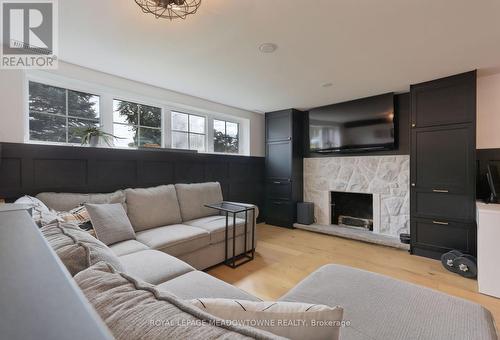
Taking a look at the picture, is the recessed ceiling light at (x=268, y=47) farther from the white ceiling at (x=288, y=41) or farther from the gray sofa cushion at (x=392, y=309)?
the gray sofa cushion at (x=392, y=309)

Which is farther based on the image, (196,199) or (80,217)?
(196,199)

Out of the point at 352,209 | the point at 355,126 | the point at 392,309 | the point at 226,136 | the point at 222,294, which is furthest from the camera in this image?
the point at 226,136

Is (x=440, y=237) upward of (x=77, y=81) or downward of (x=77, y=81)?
downward

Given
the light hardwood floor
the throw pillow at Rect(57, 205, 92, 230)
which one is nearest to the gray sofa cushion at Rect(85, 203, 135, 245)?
the throw pillow at Rect(57, 205, 92, 230)

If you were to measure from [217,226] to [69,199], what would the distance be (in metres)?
1.51

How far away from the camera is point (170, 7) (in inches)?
59.1

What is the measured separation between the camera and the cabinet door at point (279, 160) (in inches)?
175

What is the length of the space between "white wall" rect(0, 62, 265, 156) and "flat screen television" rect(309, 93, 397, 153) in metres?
1.65

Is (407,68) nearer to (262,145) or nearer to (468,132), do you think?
(468,132)

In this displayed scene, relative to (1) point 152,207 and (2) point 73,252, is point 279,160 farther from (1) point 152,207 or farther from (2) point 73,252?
(2) point 73,252

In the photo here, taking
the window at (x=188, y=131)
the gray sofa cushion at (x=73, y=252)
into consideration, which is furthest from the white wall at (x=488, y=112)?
the gray sofa cushion at (x=73, y=252)

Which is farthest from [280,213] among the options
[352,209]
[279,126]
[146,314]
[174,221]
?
[146,314]

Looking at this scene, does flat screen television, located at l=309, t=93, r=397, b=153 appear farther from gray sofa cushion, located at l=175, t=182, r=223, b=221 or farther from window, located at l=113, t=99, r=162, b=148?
window, located at l=113, t=99, r=162, b=148

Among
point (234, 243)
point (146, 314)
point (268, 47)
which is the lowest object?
point (234, 243)
